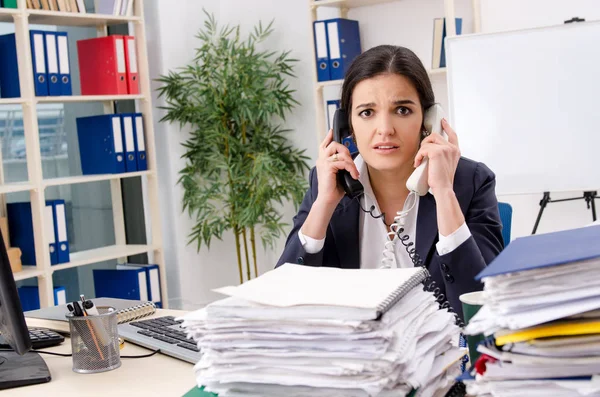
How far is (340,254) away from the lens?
1.99 m

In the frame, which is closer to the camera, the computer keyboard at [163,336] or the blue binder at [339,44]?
the computer keyboard at [163,336]

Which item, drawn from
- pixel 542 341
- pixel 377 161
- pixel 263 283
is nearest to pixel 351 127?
pixel 377 161

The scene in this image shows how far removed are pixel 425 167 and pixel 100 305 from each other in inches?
32.7

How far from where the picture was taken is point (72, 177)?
408cm

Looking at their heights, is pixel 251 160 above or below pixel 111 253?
above

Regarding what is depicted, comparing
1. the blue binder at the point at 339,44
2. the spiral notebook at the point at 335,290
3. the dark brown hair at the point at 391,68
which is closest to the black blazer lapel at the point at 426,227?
the dark brown hair at the point at 391,68

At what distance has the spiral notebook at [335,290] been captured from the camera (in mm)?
938

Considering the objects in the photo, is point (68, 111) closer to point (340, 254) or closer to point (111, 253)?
point (111, 253)

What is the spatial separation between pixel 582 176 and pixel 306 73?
1.88 metres

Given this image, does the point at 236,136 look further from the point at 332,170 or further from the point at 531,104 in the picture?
the point at 332,170

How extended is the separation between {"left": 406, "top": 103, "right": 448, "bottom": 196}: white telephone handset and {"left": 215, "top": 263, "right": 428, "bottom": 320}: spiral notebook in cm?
71

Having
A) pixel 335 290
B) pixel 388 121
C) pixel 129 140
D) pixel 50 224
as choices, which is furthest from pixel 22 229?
pixel 335 290

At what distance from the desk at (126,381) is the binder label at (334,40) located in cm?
283

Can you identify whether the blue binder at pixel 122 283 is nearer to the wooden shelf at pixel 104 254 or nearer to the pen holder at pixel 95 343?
the wooden shelf at pixel 104 254
